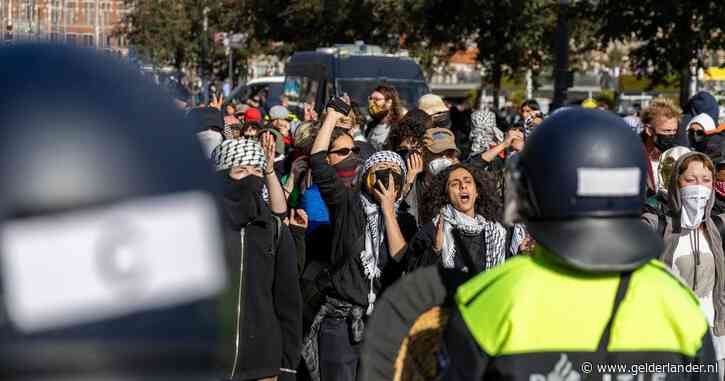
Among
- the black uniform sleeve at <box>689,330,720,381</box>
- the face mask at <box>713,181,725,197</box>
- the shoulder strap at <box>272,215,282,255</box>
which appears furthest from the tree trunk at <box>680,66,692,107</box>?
the black uniform sleeve at <box>689,330,720,381</box>

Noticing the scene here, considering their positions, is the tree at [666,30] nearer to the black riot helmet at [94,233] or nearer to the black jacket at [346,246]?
the black jacket at [346,246]

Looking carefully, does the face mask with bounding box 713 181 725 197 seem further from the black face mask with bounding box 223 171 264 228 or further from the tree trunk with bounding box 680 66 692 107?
the tree trunk with bounding box 680 66 692 107

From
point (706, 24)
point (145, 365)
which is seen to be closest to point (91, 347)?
point (145, 365)

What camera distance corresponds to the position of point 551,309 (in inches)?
107

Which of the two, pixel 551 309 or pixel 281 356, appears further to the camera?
pixel 281 356

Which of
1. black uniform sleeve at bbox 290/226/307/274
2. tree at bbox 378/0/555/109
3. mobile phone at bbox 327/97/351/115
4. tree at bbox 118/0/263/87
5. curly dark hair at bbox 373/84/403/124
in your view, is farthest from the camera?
tree at bbox 118/0/263/87

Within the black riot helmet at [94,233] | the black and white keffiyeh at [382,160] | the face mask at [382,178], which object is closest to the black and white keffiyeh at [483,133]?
the black and white keffiyeh at [382,160]

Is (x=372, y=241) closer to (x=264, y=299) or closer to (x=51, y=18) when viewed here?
(x=264, y=299)

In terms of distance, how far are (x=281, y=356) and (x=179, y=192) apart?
13.5 ft

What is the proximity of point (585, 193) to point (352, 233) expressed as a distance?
3.80m

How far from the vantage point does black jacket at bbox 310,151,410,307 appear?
644cm

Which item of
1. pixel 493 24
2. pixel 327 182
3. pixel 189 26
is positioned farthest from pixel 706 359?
pixel 189 26

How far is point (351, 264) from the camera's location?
6.50 m

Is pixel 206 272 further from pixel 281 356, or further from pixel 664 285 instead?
pixel 281 356
